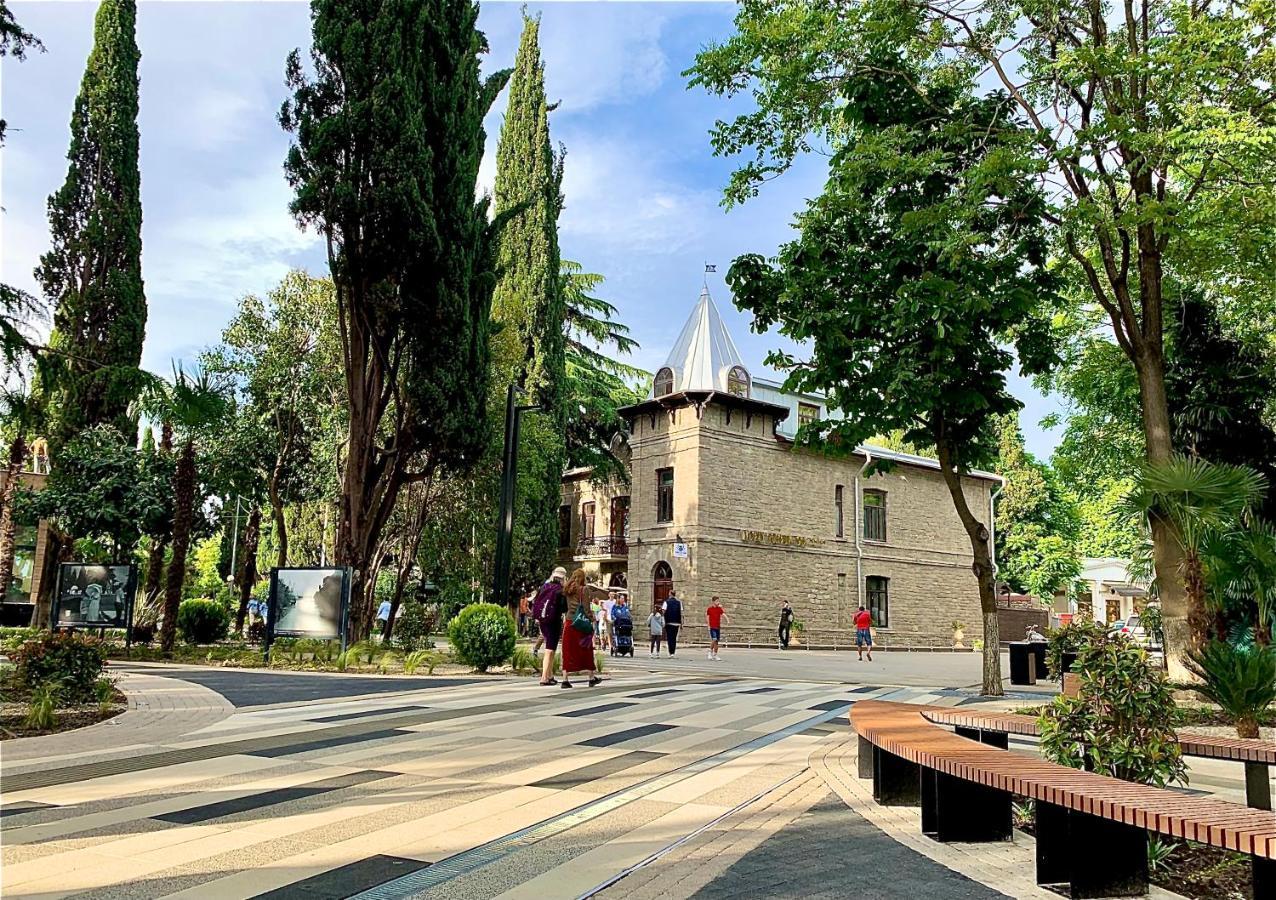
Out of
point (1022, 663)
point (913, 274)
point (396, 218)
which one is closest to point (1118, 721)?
point (913, 274)

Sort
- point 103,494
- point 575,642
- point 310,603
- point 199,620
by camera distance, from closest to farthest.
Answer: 1. point 575,642
2. point 310,603
3. point 199,620
4. point 103,494

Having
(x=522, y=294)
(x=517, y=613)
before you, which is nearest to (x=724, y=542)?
(x=517, y=613)

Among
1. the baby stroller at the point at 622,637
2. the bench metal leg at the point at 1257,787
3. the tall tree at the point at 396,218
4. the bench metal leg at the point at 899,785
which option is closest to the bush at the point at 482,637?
the tall tree at the point at 396,218

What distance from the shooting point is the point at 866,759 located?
6.59 metres

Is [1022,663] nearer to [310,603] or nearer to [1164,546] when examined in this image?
[1164,546]

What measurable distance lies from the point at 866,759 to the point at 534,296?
2475 centimetres

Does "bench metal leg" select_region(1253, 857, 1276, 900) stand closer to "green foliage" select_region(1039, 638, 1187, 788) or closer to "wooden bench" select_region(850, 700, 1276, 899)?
"wooden bench" select_region(850, 700, 1276, 899)

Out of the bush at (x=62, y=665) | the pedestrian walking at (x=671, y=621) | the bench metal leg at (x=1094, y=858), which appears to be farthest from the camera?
the pedestrian walking at (x=671, y=621)

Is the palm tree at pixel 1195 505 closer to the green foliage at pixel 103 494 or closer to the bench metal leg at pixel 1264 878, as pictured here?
the bench metal leg at pixel 1264 878

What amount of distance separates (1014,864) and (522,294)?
26816 millimetres

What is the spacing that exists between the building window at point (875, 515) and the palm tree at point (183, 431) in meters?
25.4

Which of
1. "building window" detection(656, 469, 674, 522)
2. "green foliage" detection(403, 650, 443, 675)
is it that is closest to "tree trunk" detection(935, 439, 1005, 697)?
"green foliage" detection(403, 650, 443, 675)

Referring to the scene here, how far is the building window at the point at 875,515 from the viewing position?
3819cm

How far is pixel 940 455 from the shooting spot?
13359 millimetres
